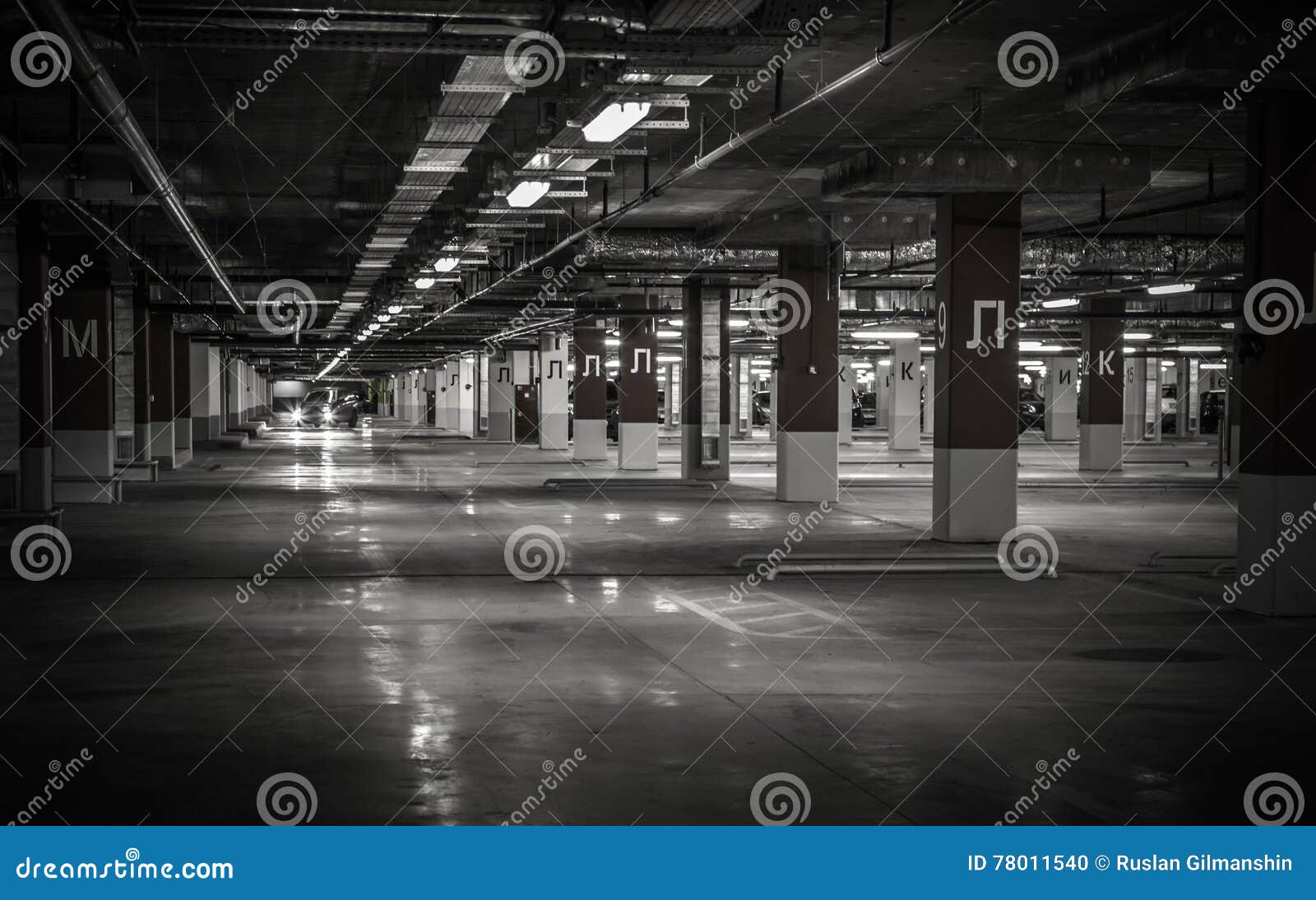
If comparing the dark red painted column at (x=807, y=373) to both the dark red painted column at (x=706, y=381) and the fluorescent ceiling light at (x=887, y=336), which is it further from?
the fluorescent ceiling light at (x=887, y=336)

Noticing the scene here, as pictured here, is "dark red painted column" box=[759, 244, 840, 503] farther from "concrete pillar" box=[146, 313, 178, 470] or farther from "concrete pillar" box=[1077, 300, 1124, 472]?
Answer: "concrete pillar" box=[146, 313, 178, 470]

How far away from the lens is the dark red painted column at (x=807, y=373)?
68.9 ft

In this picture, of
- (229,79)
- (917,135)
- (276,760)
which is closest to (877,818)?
(276,760)

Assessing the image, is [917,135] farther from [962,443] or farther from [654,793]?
[654,793]

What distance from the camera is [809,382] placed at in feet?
69.3

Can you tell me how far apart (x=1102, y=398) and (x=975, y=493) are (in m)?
16.4

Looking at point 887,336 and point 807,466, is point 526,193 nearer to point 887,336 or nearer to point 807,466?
point 807,466

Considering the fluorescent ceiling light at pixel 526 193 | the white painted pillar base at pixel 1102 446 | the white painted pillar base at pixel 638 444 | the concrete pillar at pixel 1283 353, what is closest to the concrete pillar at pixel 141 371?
the white painted pillar base at pixel 638 444

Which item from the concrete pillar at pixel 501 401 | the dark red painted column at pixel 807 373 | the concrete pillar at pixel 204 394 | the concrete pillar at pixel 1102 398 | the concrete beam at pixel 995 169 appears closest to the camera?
the concrete beam at pixel 995 169

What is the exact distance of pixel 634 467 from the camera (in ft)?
99.1

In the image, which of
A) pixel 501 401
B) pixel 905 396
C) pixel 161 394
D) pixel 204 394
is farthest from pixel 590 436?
pixel 204 394

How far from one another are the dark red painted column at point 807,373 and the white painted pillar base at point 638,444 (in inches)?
355

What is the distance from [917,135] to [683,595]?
5857 mm

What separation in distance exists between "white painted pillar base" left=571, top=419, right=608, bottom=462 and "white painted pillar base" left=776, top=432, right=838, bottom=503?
44.4 feet
